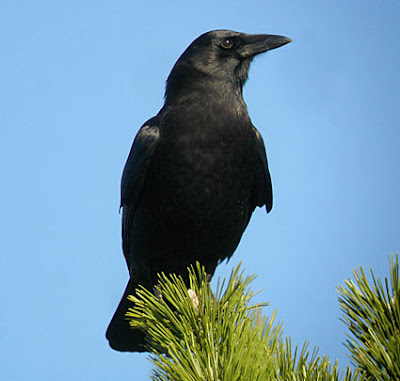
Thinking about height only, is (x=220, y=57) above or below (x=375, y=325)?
above

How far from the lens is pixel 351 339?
2088 millimetres

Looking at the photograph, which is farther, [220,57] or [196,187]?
[220,57]

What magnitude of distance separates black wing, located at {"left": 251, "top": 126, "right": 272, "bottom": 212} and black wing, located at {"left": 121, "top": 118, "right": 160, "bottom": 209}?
81 cm

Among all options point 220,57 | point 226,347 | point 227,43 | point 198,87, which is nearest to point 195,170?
point 198,87

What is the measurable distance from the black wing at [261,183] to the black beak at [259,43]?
2.06ft

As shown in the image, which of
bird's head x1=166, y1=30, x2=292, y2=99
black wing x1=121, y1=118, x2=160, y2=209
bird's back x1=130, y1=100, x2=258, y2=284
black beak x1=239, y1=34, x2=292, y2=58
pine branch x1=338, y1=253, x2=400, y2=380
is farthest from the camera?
black beak x1=239, y1=34, x2=292, y2=58

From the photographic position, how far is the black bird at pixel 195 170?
175 inches

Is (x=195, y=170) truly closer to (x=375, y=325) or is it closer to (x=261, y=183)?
(x=261, y=183)

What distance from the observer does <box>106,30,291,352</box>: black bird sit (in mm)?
4449

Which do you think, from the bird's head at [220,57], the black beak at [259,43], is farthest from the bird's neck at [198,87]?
the black beak at [259,43]

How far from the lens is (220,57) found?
16.5 ft

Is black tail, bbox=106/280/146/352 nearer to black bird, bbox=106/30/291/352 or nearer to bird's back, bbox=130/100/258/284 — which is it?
black bird, bbox=106/30/291/352

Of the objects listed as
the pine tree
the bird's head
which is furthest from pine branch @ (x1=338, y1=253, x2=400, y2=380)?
the bird's head

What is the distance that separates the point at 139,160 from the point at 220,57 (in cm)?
105
